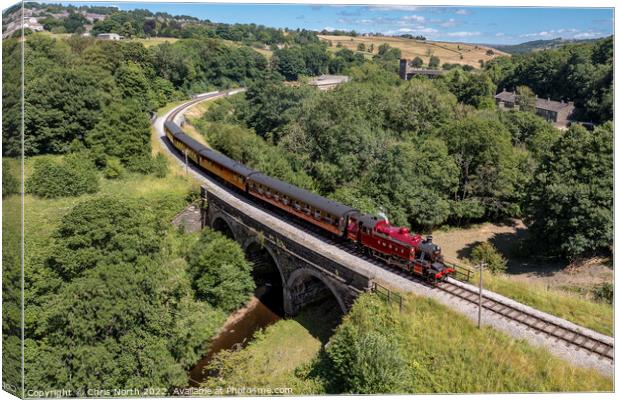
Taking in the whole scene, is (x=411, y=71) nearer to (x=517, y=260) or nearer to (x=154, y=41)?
(x=154, y=41)

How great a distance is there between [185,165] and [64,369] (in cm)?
3341

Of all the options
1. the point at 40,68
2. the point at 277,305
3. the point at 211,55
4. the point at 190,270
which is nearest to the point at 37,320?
the point at 190,270

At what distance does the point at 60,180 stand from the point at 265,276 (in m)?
20.0

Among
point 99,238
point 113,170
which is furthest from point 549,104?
point 99,238

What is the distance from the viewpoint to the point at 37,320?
22.3 meters

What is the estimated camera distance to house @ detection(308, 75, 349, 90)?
8519cm

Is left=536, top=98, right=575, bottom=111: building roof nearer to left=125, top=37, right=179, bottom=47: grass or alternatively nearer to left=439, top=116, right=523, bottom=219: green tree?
left=439, top=116, right=523, bottom=219: green tree

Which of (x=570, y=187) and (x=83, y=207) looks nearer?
(x=83, y=207)

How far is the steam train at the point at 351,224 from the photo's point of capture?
86.8 ft

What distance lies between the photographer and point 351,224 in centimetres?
3066

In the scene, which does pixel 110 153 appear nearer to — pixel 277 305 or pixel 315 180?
pixel 315 180

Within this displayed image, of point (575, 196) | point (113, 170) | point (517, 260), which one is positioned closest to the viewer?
point (575, 196)

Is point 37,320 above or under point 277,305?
above

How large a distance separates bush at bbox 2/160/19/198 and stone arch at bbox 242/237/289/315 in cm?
1710
